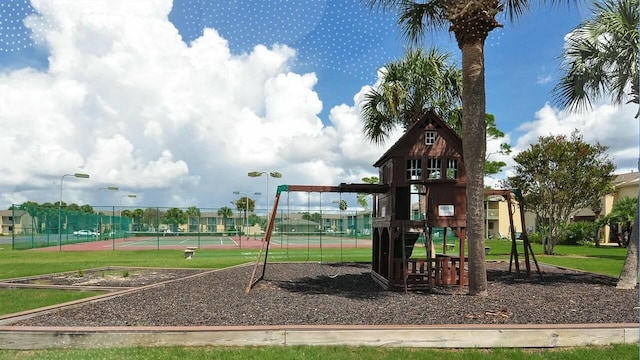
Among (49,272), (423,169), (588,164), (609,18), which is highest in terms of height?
(609,18)

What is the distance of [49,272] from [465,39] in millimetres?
14165

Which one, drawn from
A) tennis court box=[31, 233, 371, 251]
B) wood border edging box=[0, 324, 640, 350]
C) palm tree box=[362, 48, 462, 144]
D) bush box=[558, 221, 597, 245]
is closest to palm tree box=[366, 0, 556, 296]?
wood border edging box=[0, 324, 640, 350]

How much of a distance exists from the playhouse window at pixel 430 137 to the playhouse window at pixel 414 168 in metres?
0.52

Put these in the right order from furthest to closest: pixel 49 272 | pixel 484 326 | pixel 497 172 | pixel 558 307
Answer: pixel 497 172 < pixel 49 272 < pixel 558 307 < pixel 484 326

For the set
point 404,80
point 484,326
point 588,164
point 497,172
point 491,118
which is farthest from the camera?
point 497,172

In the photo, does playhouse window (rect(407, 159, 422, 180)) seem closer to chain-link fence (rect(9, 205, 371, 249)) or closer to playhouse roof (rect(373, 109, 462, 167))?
playhouse roof (rect(373, 109, 462, 167))

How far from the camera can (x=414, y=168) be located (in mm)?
11766

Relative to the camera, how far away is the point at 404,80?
17812 millimetres

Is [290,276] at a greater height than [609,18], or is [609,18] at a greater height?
[609,18]

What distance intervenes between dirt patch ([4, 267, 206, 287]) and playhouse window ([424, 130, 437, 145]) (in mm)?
7691

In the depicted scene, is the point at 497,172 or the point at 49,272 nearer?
the point at 49,272

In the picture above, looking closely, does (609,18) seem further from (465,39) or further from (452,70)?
(452,70)

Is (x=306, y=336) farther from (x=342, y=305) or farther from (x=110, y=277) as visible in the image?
(x=110, y=277)

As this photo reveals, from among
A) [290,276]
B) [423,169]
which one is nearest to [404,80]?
[423,169]
